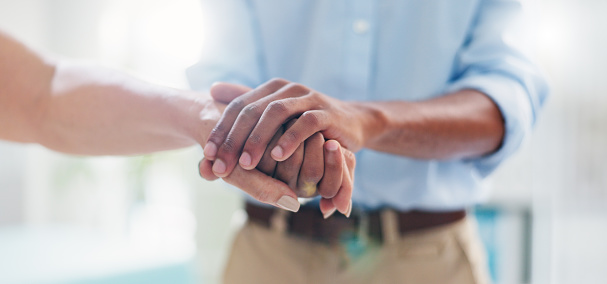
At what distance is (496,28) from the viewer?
818mm

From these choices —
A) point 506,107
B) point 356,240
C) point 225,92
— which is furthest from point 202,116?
point 506,107

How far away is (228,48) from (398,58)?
30 centimetres

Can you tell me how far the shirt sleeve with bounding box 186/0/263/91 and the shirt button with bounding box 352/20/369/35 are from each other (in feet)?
0.62

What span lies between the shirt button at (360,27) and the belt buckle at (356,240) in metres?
0.31

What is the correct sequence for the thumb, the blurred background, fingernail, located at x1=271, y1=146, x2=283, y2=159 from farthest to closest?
the blurred background → the thumb → fingernail, located at x1=271, y1=146, x2=283, y2=159

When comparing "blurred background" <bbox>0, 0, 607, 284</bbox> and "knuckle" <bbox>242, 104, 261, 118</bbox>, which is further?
"blurred background" <bbox>0, 0, 607, 284</bbox>

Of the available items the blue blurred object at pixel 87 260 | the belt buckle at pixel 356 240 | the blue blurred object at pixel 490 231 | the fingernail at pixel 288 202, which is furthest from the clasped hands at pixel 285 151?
the blue blurred object at pixel 490 231

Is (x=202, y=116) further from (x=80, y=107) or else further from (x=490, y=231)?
(x=490, y=231)

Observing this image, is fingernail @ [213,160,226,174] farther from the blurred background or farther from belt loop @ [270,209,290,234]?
the blurred background

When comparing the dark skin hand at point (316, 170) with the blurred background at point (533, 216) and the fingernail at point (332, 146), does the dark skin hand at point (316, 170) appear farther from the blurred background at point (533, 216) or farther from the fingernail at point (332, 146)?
the blurred background at point (533, 216)

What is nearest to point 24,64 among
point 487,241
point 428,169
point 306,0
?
point 306,0

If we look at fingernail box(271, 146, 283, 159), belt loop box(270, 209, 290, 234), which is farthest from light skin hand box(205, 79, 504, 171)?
belt loop box(270, 209, 290, 234)

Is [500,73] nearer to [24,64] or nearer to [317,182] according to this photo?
[317,182]

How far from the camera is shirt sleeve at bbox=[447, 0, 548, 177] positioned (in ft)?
2.50
